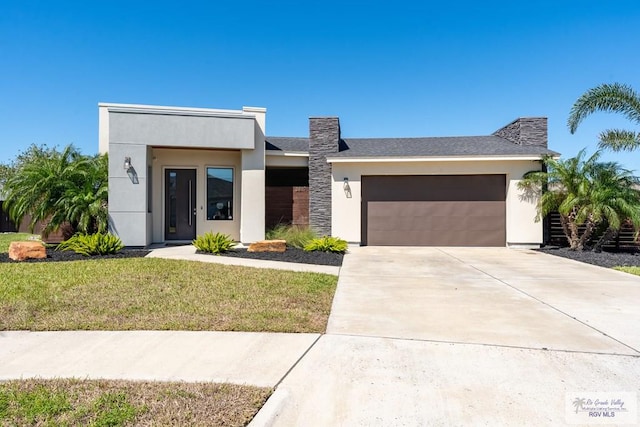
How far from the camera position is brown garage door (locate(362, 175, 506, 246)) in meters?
14.7

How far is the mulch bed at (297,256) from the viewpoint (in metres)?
10.5

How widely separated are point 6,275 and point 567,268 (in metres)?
13.1

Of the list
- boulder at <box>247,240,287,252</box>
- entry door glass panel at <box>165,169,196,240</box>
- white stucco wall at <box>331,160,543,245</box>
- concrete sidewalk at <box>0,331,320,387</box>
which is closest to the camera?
concrete sidewalk at <box>0,331,320,387</box>

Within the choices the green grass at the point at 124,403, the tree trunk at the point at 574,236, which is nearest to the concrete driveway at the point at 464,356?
the green grass at the point at 124,403

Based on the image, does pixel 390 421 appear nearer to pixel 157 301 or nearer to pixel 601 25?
pixel 157 301

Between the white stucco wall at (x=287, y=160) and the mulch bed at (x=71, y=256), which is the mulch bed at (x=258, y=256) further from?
the white stucco wall at (x=287, y=160)

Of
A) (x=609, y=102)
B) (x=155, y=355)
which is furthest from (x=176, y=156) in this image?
A: (x=609, y=102)

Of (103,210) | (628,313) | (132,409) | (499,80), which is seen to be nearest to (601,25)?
(499,80)

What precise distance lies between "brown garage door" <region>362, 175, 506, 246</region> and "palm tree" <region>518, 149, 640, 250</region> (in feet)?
5.74

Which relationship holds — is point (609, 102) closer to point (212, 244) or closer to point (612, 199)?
point (612, 199)

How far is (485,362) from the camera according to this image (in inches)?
149

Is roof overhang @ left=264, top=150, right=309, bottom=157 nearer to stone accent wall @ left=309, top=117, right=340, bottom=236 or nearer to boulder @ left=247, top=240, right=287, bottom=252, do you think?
stone accent wall @ left=309, top=117, right=340, bottom=236

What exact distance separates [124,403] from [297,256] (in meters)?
8.30

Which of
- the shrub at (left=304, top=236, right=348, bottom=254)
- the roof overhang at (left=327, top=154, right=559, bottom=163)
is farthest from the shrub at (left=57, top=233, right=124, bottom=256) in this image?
the roof overhang at (left=327, top=154, right=559, bottom=163)
